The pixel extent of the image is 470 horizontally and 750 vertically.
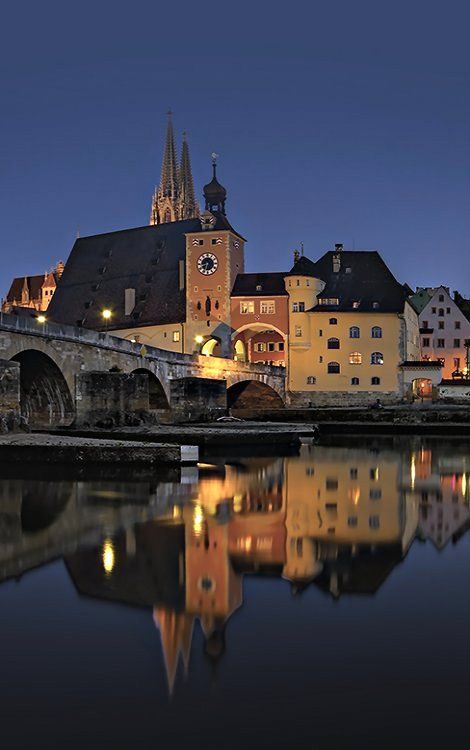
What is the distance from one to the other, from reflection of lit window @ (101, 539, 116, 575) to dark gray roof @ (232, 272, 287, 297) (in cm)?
6864

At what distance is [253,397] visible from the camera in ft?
259

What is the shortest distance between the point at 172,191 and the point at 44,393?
113 metres

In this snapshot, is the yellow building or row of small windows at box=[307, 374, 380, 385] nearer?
the yellow building

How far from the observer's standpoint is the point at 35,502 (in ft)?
56.0

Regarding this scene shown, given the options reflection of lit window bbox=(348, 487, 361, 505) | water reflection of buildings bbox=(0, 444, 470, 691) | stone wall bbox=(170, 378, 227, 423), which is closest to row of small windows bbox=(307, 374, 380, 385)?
stone wall bbox=(170, 378, 227, 423)

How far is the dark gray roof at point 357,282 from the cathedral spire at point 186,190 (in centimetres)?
6675

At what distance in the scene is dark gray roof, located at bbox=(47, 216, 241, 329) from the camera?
84500mm

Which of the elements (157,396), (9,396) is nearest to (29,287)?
(157,396)

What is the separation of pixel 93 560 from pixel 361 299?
71255 mm

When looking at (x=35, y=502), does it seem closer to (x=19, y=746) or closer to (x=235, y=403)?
(x=19, y=746)

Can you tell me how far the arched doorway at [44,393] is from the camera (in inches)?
1409

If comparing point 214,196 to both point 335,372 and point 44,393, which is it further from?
point 44,393

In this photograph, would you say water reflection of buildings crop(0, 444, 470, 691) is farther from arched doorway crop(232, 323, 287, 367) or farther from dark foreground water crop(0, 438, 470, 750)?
arched doorway crop(232, 323, 287, 367)

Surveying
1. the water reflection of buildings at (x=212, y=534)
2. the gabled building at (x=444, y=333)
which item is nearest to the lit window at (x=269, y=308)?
the gabled building at (x=444, y=333)
